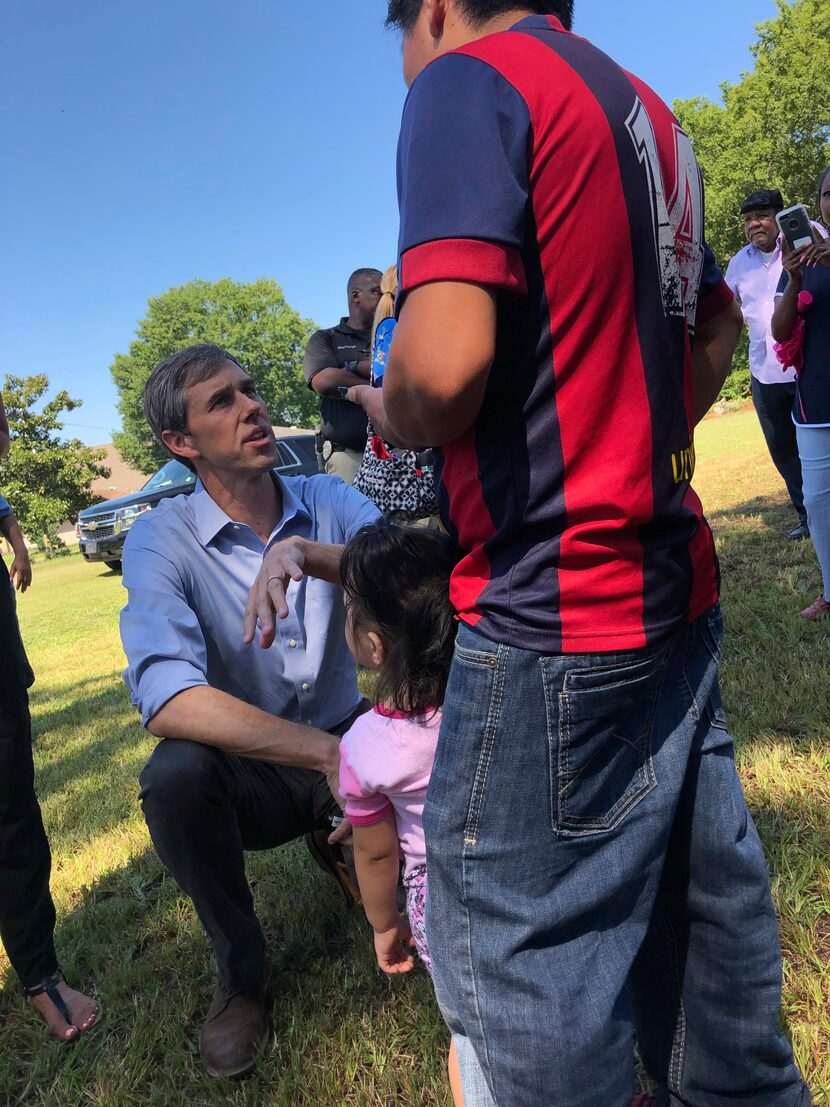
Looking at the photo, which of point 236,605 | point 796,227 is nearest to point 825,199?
point 796,227

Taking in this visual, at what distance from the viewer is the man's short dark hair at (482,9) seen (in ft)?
3.71

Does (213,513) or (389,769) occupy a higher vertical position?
(213,513)

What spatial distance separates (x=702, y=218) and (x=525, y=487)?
615mm

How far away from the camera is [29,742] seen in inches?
91.8

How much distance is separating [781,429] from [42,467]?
104ft

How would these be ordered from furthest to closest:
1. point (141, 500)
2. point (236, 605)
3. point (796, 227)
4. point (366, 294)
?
point (141, 500)
point (366, 294)
point (796, 227)
point (236, 605)

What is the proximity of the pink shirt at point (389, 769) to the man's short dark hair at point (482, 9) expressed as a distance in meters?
1.21

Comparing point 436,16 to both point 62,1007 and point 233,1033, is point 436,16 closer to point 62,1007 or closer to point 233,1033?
point 233,1033

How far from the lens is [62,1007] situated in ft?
7.45

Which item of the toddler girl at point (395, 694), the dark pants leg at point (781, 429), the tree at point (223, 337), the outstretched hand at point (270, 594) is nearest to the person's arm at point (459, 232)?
the toddler girl at point (395, 694)

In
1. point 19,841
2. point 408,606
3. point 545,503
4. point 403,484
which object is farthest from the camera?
point 403,484

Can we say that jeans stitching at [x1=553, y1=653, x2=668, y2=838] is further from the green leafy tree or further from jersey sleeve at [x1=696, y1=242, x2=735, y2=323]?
the green leafy tree

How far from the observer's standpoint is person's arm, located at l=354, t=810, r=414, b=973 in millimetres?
1746

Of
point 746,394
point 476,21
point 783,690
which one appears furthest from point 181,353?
point 746,394
